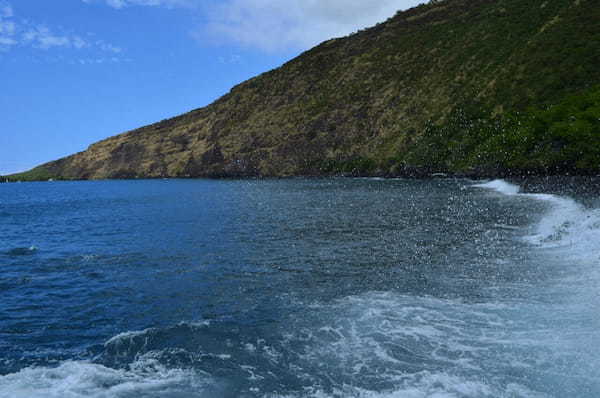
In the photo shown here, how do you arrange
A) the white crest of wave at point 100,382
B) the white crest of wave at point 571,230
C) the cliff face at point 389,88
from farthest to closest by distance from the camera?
the cliff face at point 389,88
the white crest of wave at point 571,230
the white crest of wave at point 100,382

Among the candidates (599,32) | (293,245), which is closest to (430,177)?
(599,32)

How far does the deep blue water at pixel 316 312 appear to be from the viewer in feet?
37.4

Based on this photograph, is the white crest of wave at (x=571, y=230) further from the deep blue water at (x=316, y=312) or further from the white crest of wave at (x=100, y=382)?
the white crest of wave at (x=100, y=382)

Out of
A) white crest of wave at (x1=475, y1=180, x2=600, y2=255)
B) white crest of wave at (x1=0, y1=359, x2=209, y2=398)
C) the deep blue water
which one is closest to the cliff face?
white crest of wave at (x1=475, y1=180, x2=600, y2=255)

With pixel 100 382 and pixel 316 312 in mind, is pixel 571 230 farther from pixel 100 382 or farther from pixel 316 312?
pixel 100 382

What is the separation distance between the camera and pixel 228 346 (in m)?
13.8

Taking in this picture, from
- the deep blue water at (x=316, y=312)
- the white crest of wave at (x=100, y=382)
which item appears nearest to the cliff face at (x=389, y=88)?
the deep blue water at (x=316, y=312)

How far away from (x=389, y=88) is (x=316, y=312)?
367 ft

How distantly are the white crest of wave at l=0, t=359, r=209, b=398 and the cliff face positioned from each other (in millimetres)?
80970

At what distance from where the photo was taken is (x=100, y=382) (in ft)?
38.3

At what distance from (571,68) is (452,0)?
76.2 m

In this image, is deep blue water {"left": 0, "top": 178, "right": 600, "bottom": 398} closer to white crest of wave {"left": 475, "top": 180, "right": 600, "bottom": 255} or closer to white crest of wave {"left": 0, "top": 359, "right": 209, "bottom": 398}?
white crest of wave {"left": 0, "top": 359, "right": 209, "bottom": 398}

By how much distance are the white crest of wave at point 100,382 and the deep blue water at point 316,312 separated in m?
0.05

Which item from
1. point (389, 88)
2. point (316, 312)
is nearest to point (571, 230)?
point (316, 312)
